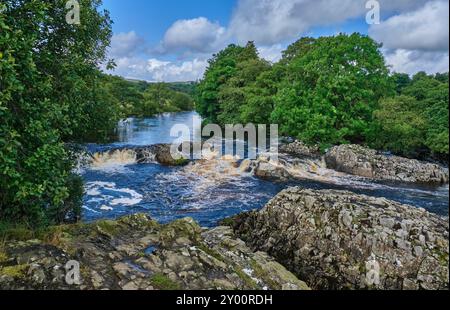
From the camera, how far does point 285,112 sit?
31.7 metres

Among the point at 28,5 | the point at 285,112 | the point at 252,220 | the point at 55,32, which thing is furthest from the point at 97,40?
the point at 285,112

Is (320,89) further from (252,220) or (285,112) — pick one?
(252,220)

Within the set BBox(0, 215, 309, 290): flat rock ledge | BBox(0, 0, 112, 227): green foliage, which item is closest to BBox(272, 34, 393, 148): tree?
BBox(0, 0, 112, 227): green foliage

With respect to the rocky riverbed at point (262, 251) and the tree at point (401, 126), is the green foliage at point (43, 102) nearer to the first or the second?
the rocky riverbed at point (262, 251)

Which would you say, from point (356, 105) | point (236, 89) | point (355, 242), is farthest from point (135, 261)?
point (236, 89)

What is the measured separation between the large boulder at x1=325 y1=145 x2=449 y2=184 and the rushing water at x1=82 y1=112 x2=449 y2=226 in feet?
4.29

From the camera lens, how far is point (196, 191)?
21141mm

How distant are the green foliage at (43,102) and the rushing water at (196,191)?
5362 millimetres

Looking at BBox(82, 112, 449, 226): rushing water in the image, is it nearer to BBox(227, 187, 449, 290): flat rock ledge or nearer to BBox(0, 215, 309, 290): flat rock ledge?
BBox(227, 187, 449, 290): flat rock ledge

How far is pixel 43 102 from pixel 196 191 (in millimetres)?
14207

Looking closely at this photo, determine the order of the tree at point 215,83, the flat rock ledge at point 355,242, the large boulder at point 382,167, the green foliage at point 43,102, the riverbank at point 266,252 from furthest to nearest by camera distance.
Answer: the tree at point 215,83 → the large boulder at point 382,167 → the flat rock ledge at point 355,242 → the riverbank at point 266,252 → the green foliage at point 43,102

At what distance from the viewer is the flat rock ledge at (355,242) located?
8703 millimetres

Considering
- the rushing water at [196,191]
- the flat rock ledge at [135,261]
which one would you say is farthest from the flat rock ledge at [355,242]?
the rushing water at [196,191]

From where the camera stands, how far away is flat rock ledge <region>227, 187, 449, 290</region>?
8703 millimetres
